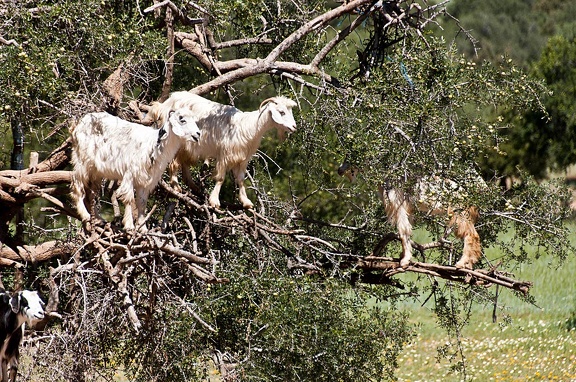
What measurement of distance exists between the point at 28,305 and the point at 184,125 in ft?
5.11

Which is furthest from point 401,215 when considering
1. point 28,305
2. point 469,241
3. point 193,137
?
point 28,305

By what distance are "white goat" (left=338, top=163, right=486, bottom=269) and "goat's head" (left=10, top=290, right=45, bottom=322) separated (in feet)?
8.04

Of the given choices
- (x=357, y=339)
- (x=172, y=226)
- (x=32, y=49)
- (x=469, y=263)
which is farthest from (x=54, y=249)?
(x=469, y=263)

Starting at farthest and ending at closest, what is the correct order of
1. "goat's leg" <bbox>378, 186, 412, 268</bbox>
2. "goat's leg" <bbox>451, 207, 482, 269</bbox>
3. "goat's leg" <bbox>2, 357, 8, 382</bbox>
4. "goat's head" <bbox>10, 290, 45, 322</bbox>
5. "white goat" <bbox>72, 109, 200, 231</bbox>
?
"goat's leg" <bbox>451, 207, 482, 269</bbox>, "goat's leg" <bbox>378, 186, 412, 268</bbox>, "white goat" <bbox>72, 109, 200, 231</bbox>, "goat's leg" <bbox>2, 357, 8, 382</bbox>, "goat's head" <bbox>10, 290, 45, 322</bbox>

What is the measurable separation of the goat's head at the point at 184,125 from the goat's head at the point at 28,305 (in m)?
1.42

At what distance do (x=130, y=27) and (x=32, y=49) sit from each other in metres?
0.83

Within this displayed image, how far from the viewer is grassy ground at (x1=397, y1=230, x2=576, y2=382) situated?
11.5 metres

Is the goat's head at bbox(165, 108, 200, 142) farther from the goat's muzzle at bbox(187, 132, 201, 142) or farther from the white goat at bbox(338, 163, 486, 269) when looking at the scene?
the white goat at bbox(338, 163, 486, 269)

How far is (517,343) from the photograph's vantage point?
1294cm

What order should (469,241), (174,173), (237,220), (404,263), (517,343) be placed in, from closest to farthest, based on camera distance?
(237,220), (174,173), (404,263), (469,241), (517,343)

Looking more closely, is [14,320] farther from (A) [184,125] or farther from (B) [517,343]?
(B) [517,343]

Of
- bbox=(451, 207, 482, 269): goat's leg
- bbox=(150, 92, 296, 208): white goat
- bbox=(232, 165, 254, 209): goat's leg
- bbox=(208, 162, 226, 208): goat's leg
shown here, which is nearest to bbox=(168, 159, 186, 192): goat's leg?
bbox=(150, 92, 296, 208): white goat

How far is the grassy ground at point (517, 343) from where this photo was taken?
11.5m

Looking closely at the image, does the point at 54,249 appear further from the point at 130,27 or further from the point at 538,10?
the point at 538,10
